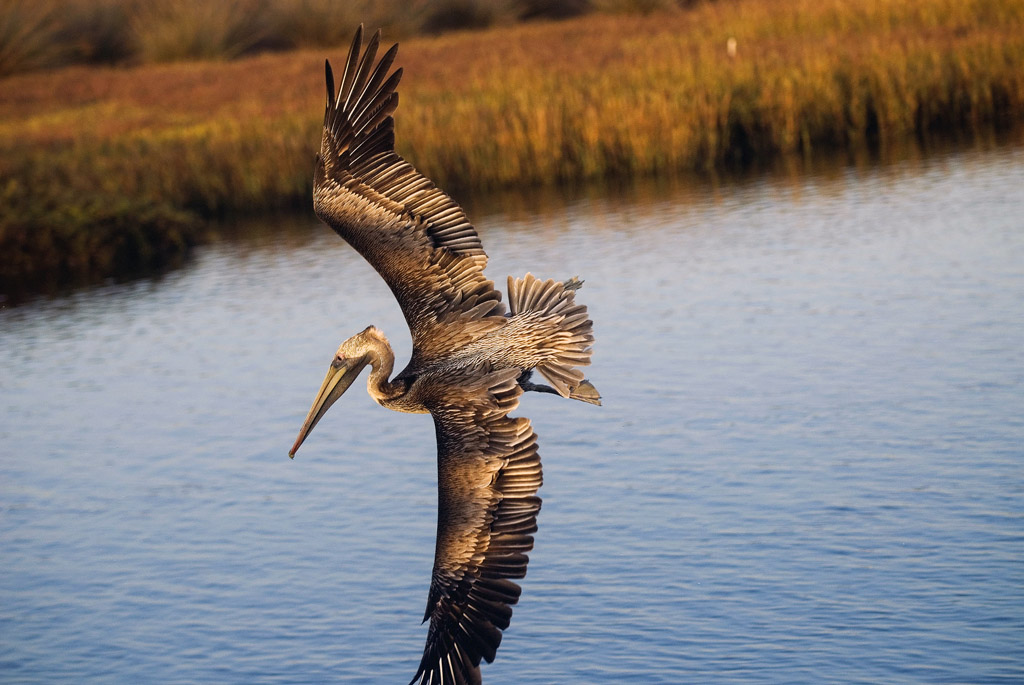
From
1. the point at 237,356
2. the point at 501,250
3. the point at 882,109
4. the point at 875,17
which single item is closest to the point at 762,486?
the point at 237,356

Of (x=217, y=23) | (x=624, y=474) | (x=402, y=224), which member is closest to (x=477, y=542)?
(x=402, y=224)

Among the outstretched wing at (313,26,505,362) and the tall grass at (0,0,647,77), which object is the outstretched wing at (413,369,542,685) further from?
the tall grass at (0,0,647,77)

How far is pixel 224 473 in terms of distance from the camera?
45.4 feet

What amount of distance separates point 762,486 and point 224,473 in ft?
15.8

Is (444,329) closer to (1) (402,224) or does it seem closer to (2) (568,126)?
(1) (402,224)

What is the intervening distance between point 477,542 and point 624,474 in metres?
5.56

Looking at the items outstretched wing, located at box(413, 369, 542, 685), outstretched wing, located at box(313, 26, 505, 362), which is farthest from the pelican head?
outstretched wing, located at box(413, 369, 542, 685)

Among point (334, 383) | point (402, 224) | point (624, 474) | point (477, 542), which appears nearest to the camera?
point (477, 542)

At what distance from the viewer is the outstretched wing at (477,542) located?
22.3 feet

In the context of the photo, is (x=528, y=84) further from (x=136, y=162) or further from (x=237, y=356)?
(x=237, y=356)

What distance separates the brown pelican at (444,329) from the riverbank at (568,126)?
15877 mm

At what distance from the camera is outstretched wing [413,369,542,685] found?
6801 millimetres

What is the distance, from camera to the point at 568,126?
24172mm

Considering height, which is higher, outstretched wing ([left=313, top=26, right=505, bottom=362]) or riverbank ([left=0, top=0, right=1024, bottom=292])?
outstretched wing ([left=313, top=26, right=505, bottom=362])
